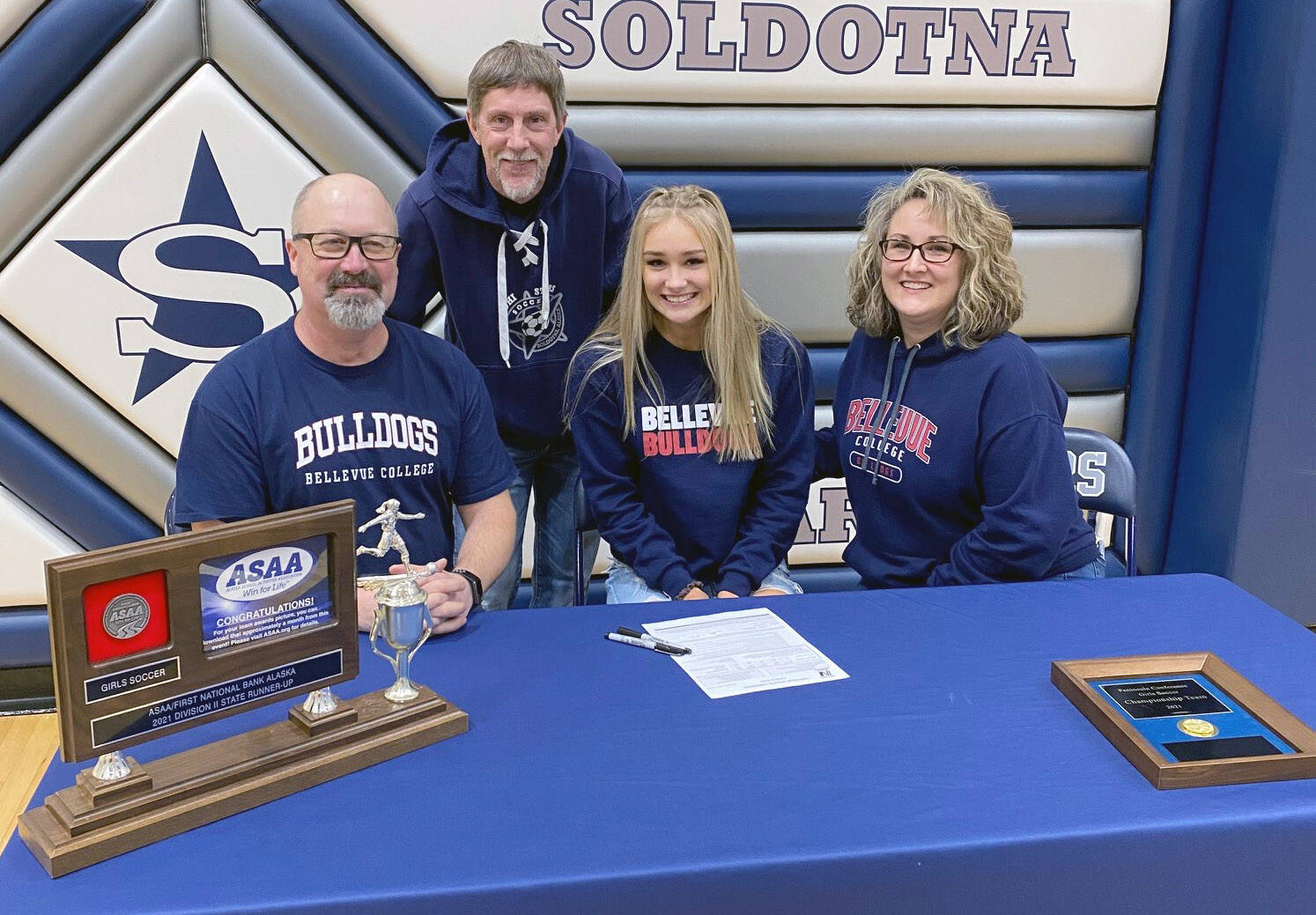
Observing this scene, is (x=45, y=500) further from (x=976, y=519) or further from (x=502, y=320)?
(x=976, y=519)

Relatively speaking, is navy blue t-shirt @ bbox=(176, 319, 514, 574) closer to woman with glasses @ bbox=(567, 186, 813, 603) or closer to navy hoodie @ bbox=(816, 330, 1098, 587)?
woman with glasses @ bbox=(567, 186, 813, 603)

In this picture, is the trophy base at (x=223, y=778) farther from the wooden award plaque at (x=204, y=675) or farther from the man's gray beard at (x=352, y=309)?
the man's gray beard at (x=352, y=309)

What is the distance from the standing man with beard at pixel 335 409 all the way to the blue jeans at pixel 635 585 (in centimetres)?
29

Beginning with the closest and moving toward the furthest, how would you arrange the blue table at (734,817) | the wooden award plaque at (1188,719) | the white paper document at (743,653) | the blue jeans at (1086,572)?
the blue table at (734,817) < the wooden award plaque at (1188,719) < the white paper document at (743,653) < the blue jeans at (1086,572)

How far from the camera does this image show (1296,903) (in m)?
1.12

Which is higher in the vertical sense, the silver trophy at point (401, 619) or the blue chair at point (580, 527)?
the silver trophy at point (401, 619)

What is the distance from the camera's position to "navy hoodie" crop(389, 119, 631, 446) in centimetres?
221

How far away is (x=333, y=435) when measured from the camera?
1707 mm

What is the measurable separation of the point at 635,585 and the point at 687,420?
324mm

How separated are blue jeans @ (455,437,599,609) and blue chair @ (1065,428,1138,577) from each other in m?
1.02

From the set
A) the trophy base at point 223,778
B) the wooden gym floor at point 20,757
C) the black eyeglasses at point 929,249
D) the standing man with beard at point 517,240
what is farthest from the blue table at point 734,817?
the wooden gym floor at point 20,757

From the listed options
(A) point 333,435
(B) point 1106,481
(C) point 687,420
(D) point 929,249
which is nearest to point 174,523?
(A) point 333,435

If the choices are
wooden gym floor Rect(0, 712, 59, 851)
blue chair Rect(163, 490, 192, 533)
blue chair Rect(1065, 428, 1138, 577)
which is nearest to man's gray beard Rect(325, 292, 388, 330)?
blue chair Rect(163, 490, 192, 533)

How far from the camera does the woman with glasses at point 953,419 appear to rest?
183cm
